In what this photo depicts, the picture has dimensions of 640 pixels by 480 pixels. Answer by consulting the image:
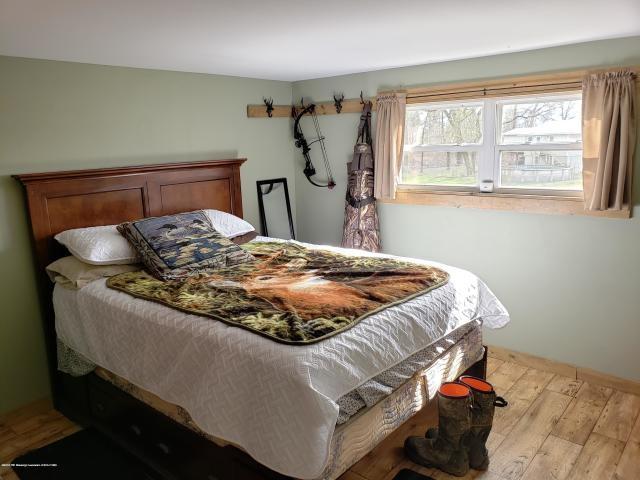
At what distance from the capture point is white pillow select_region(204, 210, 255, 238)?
3525 millimetres

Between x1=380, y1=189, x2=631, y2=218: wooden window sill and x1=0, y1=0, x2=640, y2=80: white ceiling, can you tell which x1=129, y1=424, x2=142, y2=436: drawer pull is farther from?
x1=380, y1=189, x2=631, y2=218: wooden window sill

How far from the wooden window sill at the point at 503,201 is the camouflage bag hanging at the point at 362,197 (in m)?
0.17

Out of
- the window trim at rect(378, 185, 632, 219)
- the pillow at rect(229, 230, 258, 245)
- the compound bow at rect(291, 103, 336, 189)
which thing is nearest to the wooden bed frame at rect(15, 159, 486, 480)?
the pillow at rect(229, 230, 258, 245)

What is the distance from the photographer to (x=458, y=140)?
12.1 feet

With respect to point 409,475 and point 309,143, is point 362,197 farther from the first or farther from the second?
point 409,475

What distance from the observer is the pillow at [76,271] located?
2.74 m

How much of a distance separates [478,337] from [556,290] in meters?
Answer: 0.83

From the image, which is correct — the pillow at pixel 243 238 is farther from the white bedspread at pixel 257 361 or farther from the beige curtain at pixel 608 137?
the beige curtain at pixel 608 137

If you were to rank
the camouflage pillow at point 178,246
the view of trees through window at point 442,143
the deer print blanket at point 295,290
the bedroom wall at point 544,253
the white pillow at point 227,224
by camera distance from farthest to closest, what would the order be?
the view of trees through window at point 442,143
the white pillow at point 227,224
the bedroom wall at point 544,253
the camouflage pillow at point 178,246
the deer print blanket at point 295,290

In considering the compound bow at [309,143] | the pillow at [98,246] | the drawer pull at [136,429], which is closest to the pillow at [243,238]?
the pillow at [98,246]

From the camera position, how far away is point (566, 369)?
3.31 m

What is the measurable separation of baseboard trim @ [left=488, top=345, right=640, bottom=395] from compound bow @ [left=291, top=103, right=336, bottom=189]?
6.16 ft

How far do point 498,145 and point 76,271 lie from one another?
2.75 meters

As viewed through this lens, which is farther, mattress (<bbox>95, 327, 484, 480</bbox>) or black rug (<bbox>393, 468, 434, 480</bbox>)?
black rug (<bbox>393, 468, 434, 480</bbox>)
